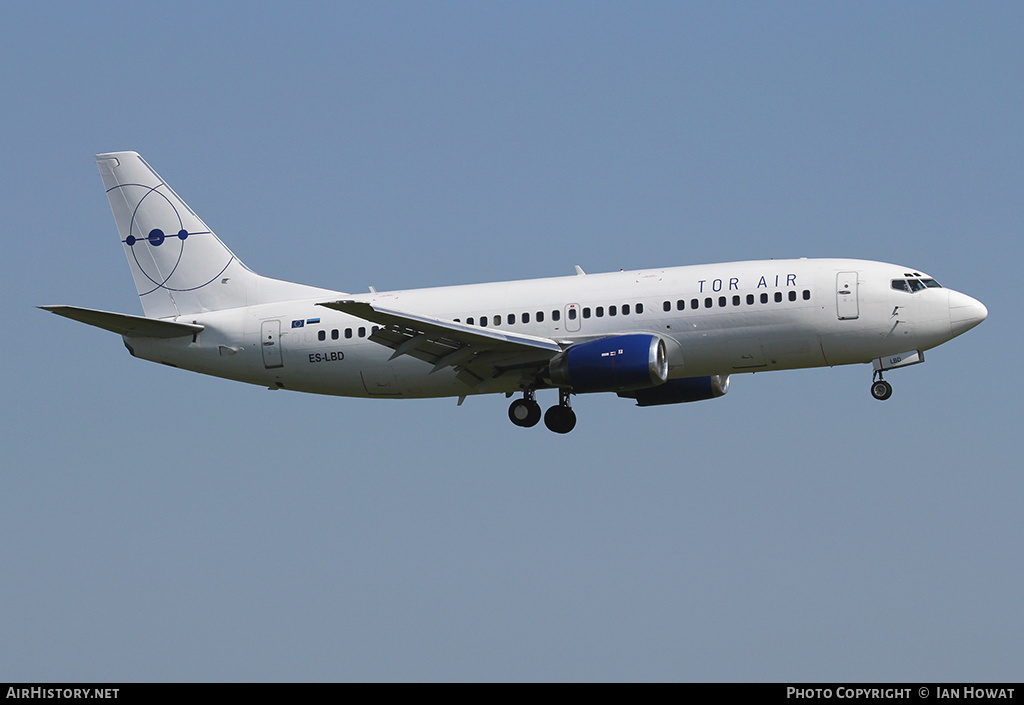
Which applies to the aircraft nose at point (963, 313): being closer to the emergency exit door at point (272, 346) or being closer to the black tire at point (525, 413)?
the black tire at point (525, 413)

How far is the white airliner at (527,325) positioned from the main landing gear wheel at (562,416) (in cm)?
5

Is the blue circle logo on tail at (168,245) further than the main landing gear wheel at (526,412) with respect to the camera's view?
Yes

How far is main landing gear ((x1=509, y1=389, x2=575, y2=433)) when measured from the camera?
159 ft

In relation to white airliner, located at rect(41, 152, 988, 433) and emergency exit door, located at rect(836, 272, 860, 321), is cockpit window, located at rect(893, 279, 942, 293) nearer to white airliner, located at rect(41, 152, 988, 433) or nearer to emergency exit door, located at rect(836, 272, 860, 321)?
white airliner, located at rect(41, 152, 988, 433)

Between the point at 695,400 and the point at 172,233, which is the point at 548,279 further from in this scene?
the point at 172,233

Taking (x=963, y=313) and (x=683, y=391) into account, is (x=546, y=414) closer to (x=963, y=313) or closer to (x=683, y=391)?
(x=683, y=391)

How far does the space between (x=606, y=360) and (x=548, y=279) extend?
471 cm

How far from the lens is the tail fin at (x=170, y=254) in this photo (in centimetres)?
5147

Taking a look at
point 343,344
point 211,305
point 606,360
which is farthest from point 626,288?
point 211,305

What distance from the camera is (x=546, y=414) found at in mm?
48812

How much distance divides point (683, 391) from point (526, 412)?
5407mm

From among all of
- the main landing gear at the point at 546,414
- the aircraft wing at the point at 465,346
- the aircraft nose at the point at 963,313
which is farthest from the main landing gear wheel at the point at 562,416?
the aircraft nose at the point at 963,313

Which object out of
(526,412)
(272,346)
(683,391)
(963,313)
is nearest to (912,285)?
(963,313)

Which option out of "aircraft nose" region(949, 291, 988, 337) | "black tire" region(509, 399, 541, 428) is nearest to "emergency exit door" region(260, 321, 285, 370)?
"black tire" region(509, 399, 541, 428)
